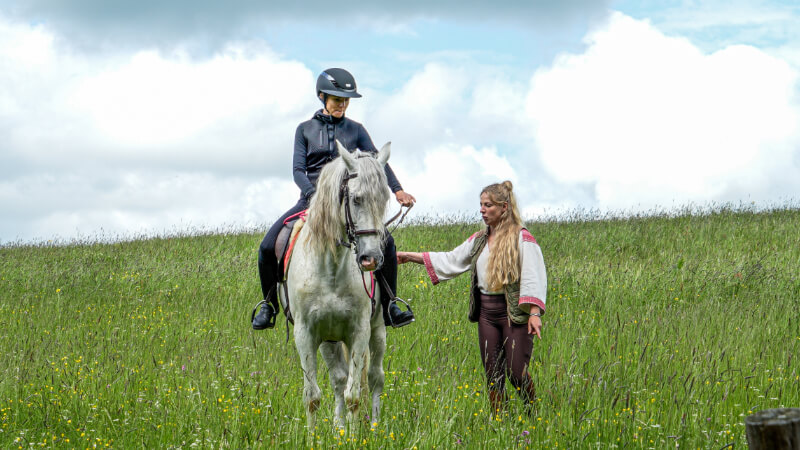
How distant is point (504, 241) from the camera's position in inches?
219

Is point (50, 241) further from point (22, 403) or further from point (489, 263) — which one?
point (489, 263)

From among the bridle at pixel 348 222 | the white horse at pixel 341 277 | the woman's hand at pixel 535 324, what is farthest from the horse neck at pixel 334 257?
Result: the woman's hand at pixel 535 324

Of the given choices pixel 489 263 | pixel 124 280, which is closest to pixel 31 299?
pixel 124 280

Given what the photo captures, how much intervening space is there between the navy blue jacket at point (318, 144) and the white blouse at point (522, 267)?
31.5 inches

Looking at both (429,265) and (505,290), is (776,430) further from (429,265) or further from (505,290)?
(429,265)

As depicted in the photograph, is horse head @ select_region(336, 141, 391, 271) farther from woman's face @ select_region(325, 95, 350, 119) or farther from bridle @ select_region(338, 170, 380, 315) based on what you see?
woman's face @ select_region(325, 95, 350, 119)

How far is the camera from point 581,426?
15.3 ft

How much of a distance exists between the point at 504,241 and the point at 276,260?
2.16m

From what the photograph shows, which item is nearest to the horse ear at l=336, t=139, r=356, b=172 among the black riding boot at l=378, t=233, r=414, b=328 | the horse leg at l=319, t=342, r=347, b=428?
the black riding boot at l=378, t=233, r=414, b=328

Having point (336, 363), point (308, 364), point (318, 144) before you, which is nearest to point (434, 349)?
point (336, 363)

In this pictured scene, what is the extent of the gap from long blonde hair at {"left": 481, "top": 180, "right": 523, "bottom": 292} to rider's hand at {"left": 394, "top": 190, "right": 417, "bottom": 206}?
0.64 metres

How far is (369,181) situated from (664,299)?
810 cm

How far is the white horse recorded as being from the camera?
15.2ft

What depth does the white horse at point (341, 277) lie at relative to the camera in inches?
182
